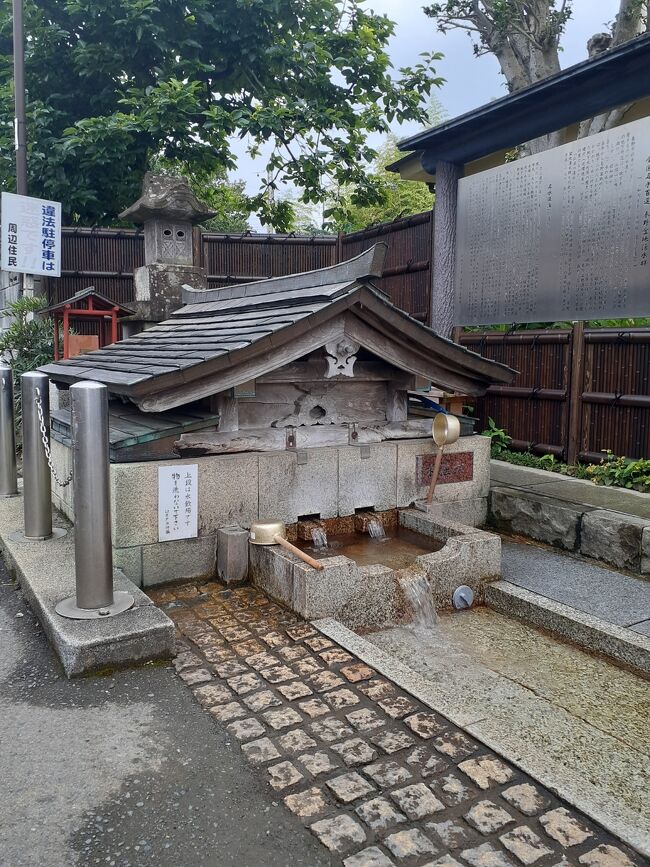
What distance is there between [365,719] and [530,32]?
664 inches

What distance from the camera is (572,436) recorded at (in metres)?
8.24

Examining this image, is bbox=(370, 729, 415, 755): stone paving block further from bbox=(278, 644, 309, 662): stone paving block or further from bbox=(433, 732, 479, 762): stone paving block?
bbox=(278, 644, 309, 662): stone paving block

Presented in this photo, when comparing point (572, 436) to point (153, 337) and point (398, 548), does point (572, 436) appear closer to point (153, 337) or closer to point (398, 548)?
point (398, 548)

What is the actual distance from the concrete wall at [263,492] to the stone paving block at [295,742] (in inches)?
87.2

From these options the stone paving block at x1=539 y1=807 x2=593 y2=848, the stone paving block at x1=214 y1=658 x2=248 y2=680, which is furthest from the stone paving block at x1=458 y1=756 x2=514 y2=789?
the stone paving block at x1=214 y1=658 x2=248 y2=680

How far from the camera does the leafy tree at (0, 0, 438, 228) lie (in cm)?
1410

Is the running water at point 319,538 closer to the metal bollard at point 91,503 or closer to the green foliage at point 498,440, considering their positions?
the metal bollard at point 91,503

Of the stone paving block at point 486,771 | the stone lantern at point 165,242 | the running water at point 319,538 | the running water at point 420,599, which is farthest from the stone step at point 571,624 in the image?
the stone lantern at point 165,242

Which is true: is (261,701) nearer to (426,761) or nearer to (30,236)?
(426,761)

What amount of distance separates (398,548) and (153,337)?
11.0 ft

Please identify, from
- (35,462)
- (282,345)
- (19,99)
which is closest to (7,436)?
(35,462)

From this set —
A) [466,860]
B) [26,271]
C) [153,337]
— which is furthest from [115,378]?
[26,271]

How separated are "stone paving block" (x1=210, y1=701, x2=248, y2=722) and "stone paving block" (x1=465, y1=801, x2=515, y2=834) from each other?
4.03 feet

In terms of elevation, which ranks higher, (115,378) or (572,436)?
(115,378)
